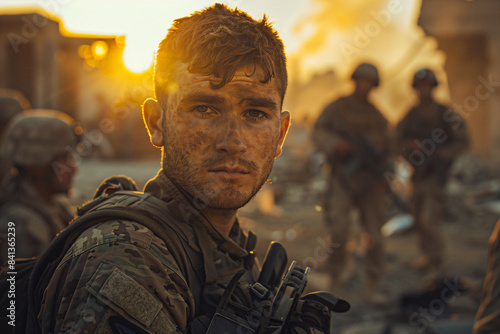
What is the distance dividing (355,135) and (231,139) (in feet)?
13.9

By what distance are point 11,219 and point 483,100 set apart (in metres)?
12.7

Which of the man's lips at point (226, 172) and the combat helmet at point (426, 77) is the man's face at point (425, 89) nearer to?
the combat helmet at point (426, 77)

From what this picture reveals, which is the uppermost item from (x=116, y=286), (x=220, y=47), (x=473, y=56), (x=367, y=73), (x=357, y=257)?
(x=473, y=56)

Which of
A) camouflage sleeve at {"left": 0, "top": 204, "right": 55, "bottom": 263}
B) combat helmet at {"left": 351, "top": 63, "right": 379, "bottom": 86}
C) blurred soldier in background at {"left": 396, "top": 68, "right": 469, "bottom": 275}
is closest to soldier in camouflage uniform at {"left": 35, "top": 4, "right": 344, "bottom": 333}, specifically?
camouflage sleeve at {"left": 0, "top": 204, "right": 55, "bottom": 263}

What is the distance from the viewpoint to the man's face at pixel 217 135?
1188mm

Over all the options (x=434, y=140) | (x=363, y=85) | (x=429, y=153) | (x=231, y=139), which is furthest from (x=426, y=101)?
(x=231, y=139)

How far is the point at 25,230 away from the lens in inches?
89.8

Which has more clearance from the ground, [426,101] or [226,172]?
[426,101]

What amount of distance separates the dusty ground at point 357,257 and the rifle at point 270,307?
2726 millimetres

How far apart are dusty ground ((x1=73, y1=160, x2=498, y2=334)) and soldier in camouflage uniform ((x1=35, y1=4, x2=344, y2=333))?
2968 millimetres

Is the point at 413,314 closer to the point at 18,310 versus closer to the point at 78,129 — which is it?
the point at 78,129

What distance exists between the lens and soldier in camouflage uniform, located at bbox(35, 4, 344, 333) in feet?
3.11

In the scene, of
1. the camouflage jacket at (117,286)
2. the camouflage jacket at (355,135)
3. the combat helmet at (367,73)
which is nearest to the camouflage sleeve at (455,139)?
the camouflage jacket at (355,135)

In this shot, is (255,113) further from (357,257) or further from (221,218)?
(357,257)
